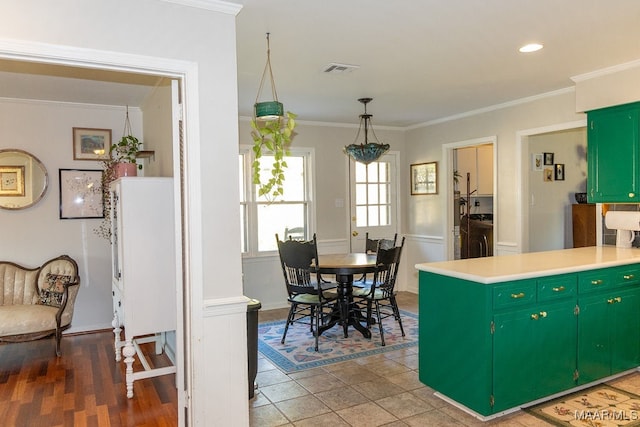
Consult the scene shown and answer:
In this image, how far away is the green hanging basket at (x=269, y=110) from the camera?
2.78m

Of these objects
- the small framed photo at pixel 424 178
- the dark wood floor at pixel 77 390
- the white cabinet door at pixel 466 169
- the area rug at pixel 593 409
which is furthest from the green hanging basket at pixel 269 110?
the white cabinet door at pixel 466 169

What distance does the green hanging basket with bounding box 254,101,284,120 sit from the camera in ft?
9.12

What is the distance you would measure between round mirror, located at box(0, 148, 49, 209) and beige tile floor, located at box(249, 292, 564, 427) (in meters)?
2.98

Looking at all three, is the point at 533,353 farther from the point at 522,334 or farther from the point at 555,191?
the point at 555,191

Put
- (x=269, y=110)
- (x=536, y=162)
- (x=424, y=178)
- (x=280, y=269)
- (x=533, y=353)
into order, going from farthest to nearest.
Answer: (x=424, y=178) < (x=280, y=269) < (x=536, y=162) < (x=533, y=353) < (x=269, y=110)

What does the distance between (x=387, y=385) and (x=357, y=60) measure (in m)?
2.49

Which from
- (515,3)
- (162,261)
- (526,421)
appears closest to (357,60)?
(515,3)

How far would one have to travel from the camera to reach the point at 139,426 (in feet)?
9.50

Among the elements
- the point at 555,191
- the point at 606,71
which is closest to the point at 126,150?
the point at 606,71

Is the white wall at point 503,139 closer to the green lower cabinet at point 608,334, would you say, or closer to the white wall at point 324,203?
the white wall at point 324,203

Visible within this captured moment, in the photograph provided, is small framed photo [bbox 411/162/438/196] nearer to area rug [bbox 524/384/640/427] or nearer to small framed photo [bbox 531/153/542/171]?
small framed photo [bbox 531/153/542/171]

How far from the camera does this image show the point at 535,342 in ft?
9.47

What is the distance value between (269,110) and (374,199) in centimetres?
405

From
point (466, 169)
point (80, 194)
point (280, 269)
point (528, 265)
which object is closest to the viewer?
point (528, 265)
